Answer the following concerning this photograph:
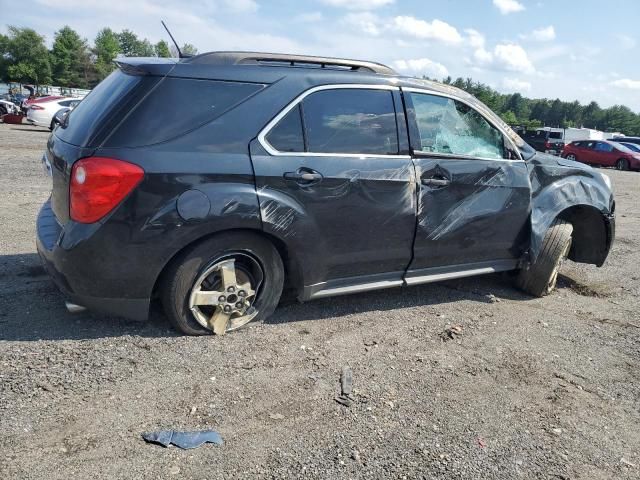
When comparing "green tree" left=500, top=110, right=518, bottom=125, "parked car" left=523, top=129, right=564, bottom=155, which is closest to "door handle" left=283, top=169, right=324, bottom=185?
"parked car" left=523, top=129, right=564, bottom=155

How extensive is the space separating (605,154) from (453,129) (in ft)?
93.6

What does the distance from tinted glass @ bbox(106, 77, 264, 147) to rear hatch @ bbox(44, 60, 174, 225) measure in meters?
0.06

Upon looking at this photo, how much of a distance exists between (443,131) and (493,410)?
222 cm

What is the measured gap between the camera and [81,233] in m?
3.21

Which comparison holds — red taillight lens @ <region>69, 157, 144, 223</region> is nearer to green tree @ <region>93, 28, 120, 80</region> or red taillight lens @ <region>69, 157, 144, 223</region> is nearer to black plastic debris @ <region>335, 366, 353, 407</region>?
black plastic debris @ <region>335, 366, 353, 407</region>

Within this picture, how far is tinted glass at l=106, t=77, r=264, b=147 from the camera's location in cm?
326

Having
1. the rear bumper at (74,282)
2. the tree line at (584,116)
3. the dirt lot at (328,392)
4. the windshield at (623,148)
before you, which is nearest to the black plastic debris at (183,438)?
the dirt lot at (328,392)

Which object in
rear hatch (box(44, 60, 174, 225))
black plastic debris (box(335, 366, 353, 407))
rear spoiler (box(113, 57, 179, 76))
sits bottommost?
black plastic debris (box(335, 366, 353, 407))

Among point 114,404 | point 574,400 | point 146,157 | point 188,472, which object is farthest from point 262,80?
point 574,400

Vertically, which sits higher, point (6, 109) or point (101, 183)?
point (6, 109)

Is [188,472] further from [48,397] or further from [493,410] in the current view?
[493,410]

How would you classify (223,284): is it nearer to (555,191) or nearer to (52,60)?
(555,191)

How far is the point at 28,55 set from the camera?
79.1m

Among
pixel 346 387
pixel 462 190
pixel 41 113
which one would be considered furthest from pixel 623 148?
pixel 346 387
